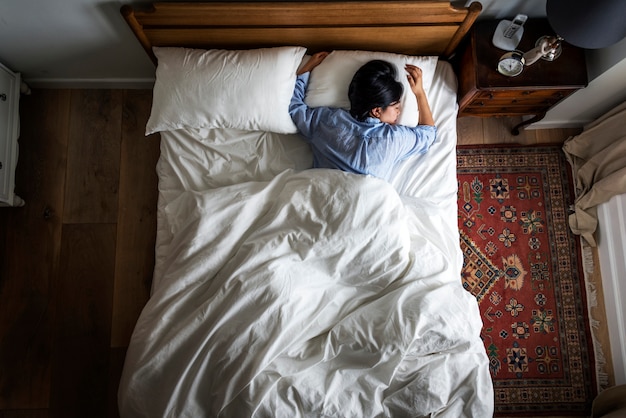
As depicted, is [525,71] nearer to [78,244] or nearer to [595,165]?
[595,165]

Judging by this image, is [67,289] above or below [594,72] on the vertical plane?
below

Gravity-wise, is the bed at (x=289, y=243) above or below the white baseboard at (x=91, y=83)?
below

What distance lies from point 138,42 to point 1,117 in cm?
64

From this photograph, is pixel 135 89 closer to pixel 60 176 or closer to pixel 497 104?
pixel 60 176

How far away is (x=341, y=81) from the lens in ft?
4.81

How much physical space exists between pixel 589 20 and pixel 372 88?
617 millimetres

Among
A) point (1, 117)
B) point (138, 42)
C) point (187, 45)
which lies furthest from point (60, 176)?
point (187, 45)

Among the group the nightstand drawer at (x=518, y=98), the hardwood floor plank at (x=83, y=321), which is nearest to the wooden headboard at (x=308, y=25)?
the nightstand drawer at (x=518, y=98)

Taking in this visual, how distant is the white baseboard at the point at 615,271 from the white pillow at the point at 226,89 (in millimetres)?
1344

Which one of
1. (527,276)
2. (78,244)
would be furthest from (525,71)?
(78,244)

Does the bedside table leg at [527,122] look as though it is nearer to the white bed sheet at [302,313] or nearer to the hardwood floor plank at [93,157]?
the white bed sheet at [302,313]

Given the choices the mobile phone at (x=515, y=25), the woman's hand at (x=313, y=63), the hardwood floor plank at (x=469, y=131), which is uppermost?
the mobile phone at (x=515, y=25)

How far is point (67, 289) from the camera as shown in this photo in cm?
169

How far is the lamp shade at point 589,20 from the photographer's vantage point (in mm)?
1074
